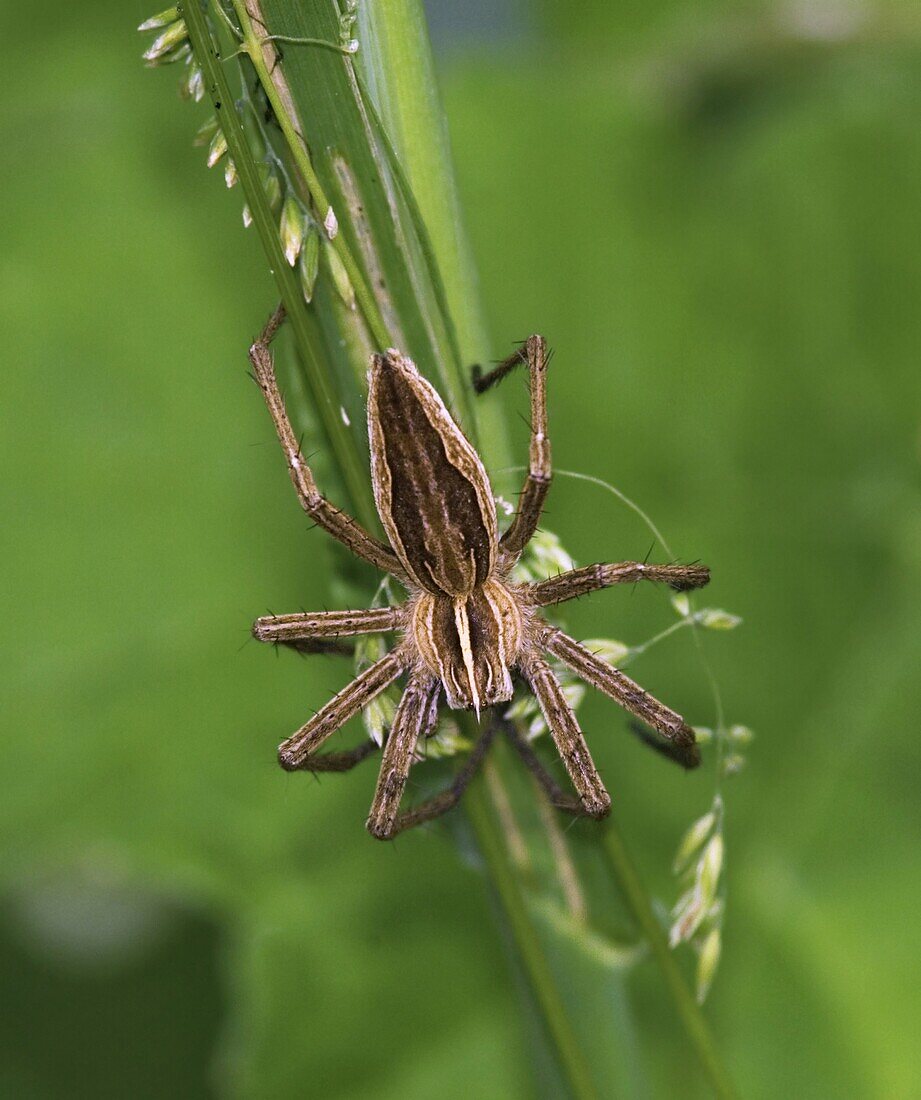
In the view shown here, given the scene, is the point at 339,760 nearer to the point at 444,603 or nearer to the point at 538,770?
the point at 444,603

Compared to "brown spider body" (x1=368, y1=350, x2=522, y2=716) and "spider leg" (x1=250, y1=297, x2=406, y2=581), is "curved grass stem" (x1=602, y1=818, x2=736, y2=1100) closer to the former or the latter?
"brown spider body" (x1=368, y1=350, x2=522, y2=716)

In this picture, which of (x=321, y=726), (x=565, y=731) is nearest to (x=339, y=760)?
(x=321, y=726)

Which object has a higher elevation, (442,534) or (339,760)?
(442,534)

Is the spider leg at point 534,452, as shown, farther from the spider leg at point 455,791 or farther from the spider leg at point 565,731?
the spider leg at point 455,791

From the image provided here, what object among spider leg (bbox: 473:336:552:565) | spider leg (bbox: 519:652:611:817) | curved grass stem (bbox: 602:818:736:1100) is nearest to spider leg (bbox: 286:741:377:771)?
spider leg (bbox: 519:652:611:817)

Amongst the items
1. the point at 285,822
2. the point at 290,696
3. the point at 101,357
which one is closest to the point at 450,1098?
the point at 285,822

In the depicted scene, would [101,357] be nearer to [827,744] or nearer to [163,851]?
[163,851]
